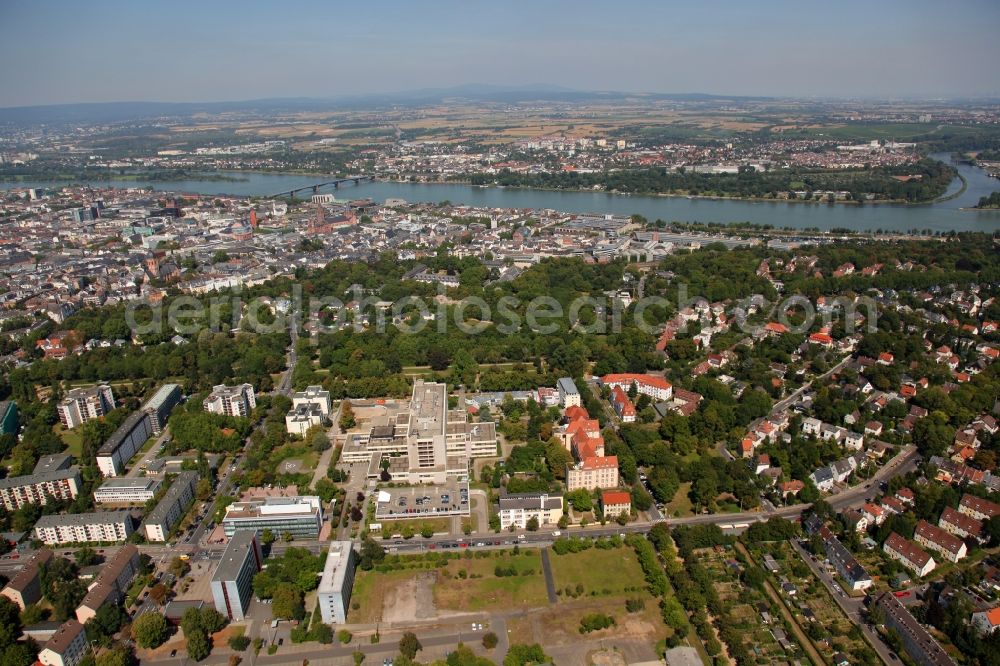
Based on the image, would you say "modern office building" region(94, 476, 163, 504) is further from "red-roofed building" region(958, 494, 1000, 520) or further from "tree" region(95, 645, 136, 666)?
"red-roofed building" region(958, 494, 1000, 520)

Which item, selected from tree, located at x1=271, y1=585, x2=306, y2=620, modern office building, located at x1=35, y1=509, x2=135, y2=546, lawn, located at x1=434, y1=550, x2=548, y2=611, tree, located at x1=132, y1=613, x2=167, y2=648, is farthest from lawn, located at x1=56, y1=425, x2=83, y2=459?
lawn, located at x1=434, y1=550, x2=548, y2=611

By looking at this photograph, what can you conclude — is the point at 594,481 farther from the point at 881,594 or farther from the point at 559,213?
the point at 559,213

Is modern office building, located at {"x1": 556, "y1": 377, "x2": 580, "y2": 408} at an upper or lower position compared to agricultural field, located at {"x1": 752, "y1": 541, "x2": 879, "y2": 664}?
upper

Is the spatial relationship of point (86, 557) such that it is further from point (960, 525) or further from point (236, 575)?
point (960, 525)

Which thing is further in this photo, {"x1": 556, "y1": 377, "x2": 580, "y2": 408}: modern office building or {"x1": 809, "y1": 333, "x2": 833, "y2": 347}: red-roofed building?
{"x1": 809, "y1": 333, "x2": 833, "y2": 347}: red-roofed building

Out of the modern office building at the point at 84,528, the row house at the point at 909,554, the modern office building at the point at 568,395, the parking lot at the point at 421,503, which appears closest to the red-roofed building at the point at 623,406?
the modern office building at the point at 568,395
